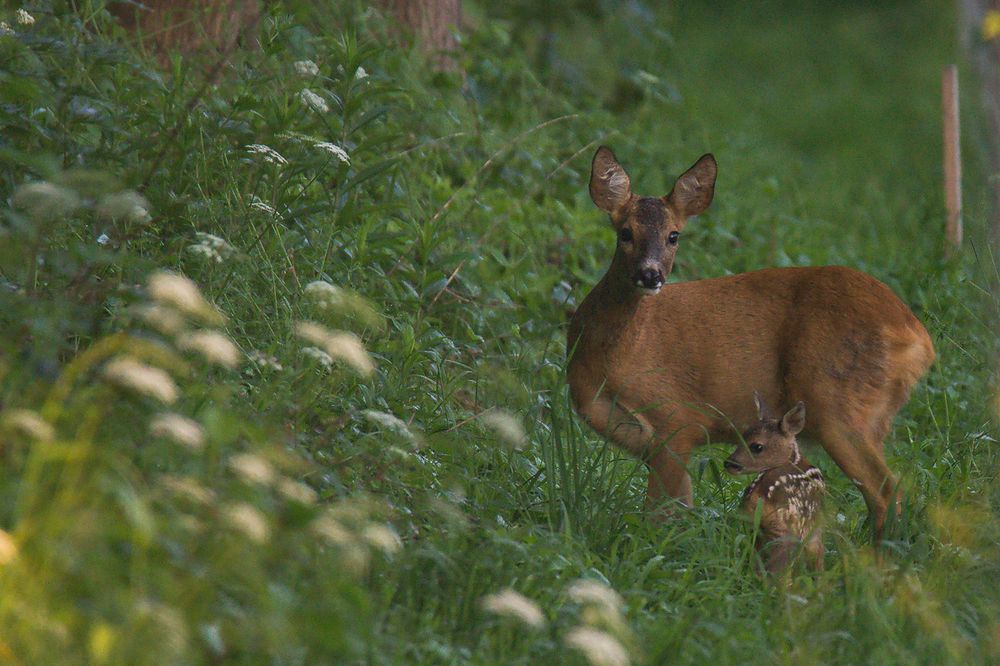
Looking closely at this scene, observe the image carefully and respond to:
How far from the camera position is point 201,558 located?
9.95ft

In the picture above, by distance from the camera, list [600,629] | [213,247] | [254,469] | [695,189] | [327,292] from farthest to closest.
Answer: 1. [695,189]
2. [213,247]
3. [327,292]
4. [600,629]
5. [254,469]

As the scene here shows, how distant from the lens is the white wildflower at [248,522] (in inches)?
108

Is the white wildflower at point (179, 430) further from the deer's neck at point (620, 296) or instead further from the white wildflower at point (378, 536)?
the deer's neck at point (620, 296)

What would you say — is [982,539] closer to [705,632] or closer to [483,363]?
[705,632]

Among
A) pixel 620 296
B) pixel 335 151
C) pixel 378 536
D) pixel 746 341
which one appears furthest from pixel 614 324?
pixel 378 536

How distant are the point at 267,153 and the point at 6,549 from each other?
236cm

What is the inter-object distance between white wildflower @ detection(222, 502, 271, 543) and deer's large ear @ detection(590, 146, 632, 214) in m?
2.75

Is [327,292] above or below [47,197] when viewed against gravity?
below

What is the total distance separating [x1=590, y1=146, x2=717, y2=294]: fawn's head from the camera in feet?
16.3

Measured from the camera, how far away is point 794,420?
16.0 ft

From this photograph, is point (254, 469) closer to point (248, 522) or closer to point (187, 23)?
point (248, 522)

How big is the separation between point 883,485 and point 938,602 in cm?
84

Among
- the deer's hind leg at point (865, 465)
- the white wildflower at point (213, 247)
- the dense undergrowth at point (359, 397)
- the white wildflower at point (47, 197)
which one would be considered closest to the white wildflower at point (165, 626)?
the dense undergrowth at point (359, 397)

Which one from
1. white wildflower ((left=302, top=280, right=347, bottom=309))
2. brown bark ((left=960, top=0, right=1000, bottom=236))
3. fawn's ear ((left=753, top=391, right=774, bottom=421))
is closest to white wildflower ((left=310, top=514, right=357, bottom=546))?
white wildflower ((left=302, top=280, right=347, bottom=309))
